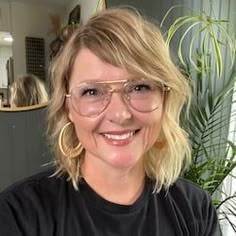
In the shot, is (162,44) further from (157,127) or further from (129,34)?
(157,127)

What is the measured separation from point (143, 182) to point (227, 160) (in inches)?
24.2

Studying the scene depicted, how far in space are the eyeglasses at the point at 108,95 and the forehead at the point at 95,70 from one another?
11 millimetres

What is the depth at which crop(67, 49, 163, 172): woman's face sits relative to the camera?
0.80 metres

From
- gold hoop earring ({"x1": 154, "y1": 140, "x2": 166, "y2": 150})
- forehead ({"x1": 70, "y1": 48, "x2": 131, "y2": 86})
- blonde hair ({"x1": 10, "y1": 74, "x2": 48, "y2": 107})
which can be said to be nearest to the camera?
forehead ({"x1": 70, "y1": 48, "x2": 131, "y2": 86})

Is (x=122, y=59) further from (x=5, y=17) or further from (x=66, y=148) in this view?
(x=5, y=17)

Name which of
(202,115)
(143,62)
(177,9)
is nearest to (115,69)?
(143,62)

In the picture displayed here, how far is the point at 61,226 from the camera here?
32.6 inches

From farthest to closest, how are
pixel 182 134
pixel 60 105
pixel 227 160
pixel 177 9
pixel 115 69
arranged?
pixel 177 9 < pixel 227 160 < pixel 182 134 < pixel 60 105 < pixel 115 69

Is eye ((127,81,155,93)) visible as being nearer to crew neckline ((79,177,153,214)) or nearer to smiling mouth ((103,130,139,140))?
smiling mouth ((103,130,139,140))

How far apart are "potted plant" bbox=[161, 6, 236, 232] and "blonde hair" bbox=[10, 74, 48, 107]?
0.61 meters

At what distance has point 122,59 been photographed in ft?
2.60

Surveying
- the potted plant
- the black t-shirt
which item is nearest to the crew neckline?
the black t-shirt

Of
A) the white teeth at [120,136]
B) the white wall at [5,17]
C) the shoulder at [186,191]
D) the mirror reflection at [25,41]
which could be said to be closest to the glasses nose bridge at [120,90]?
the white teeth at [120,136]

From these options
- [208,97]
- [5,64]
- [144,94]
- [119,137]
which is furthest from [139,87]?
[5,64]
